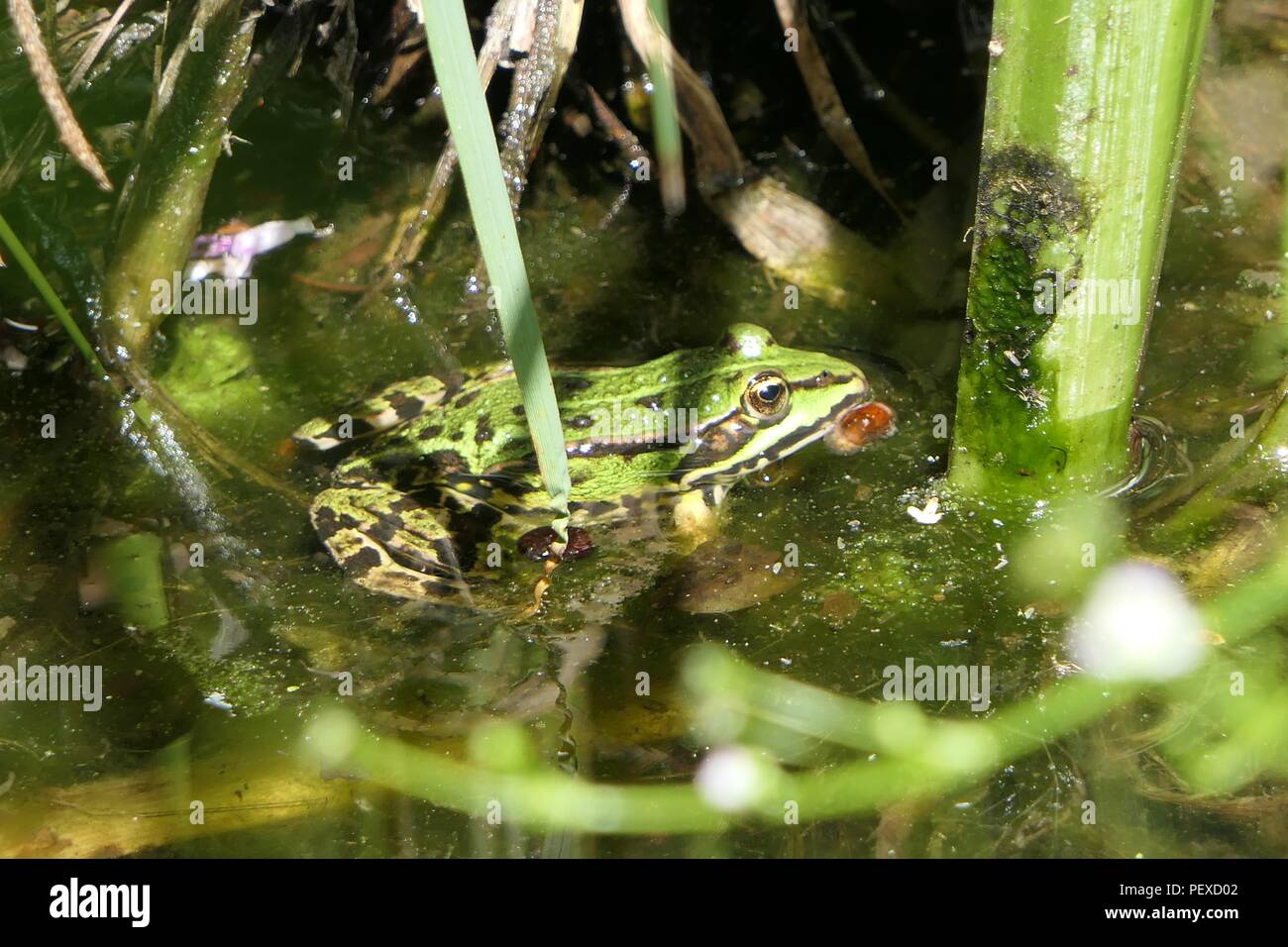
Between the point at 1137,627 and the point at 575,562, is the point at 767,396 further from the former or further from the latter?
the point at 1137,627

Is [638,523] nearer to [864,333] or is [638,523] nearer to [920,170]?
[864,333]

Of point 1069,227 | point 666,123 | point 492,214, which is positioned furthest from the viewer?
point 666,123

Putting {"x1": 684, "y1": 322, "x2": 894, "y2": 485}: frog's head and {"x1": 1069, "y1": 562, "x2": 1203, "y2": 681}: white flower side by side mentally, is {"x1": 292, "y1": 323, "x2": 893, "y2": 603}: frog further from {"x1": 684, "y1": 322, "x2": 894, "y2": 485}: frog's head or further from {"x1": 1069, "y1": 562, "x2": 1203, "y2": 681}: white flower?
{"x1": 1069, "y1": 562, "x2": 1203, "y2": 681}: white flower

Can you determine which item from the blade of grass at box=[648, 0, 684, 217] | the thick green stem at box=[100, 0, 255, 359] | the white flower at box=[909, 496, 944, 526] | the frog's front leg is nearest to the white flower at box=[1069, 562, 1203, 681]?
the white flower at box=[909, 496, 944, 526]

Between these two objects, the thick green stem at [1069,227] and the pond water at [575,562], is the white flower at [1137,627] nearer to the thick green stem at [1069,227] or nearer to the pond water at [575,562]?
the pond water at [575,562]

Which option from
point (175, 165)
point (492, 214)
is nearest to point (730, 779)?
point (492, 214)

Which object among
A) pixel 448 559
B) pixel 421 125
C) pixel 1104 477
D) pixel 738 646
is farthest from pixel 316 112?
pixel 1104 477

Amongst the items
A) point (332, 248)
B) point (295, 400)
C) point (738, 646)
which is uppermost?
point (332, 248)
